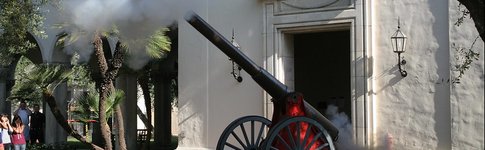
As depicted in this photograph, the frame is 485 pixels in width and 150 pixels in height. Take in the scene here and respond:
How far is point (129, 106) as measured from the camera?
19.4 meters

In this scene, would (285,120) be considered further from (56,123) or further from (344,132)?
(56,123)

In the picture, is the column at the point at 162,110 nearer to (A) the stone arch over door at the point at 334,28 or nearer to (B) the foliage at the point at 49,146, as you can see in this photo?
(B) the foliage at the point at 49,146

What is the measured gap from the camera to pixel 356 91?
Answer: 1136cm

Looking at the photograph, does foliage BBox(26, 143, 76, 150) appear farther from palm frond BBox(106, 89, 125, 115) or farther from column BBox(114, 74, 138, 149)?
palm frond BBox(106, 89, 125, 115)

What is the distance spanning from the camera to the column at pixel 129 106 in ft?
61.7

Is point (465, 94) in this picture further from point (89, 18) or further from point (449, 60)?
point (89, 18)

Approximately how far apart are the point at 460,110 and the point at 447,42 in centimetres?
106

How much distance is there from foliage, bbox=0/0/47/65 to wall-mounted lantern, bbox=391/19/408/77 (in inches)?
259

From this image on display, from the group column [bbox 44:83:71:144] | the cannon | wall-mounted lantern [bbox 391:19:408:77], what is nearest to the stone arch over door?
wall-mounted lantern [bbox 391:19:408:77]

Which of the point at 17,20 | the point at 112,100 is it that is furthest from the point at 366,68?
the point at 17,20

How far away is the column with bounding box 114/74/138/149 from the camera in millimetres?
18797

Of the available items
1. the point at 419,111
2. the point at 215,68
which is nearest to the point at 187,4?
the point at 215,68

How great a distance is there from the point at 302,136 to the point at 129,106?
11395mm

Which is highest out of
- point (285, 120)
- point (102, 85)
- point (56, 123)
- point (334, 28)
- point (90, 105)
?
point (334, 28)
